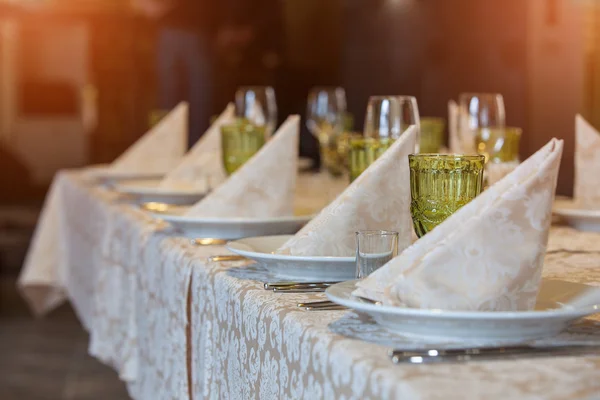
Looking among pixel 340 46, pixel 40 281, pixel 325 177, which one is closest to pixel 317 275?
pixel 325 177

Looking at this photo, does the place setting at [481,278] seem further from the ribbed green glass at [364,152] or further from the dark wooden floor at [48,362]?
the dark wooden floor at [48,362]

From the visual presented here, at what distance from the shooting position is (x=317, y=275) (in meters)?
1.16

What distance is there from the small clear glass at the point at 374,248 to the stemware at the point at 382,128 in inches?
20.9

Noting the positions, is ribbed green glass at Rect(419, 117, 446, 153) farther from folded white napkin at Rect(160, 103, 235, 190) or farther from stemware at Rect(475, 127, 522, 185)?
folded white napkin at Rect(160, 103, 235, 190)

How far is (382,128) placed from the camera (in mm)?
1564

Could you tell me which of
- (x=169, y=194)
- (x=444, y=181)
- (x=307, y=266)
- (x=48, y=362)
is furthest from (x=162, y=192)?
(x=48, y=362)

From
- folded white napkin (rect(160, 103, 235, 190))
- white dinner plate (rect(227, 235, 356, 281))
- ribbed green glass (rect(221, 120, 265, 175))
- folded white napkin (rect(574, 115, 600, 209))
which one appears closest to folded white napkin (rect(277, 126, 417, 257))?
white dinner plate (rect(227, 235, 356, 281))

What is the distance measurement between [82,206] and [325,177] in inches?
29.1

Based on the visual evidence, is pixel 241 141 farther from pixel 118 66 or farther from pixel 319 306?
pixel 118 66

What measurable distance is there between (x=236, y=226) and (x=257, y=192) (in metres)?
0.07

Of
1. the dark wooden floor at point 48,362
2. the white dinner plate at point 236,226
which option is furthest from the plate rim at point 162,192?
the dark wooden floor at point 48,362

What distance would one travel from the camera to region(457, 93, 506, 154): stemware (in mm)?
1957

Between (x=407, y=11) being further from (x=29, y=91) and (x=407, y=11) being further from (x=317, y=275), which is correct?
(x=317, y=275)

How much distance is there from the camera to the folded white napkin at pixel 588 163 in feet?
5.73
